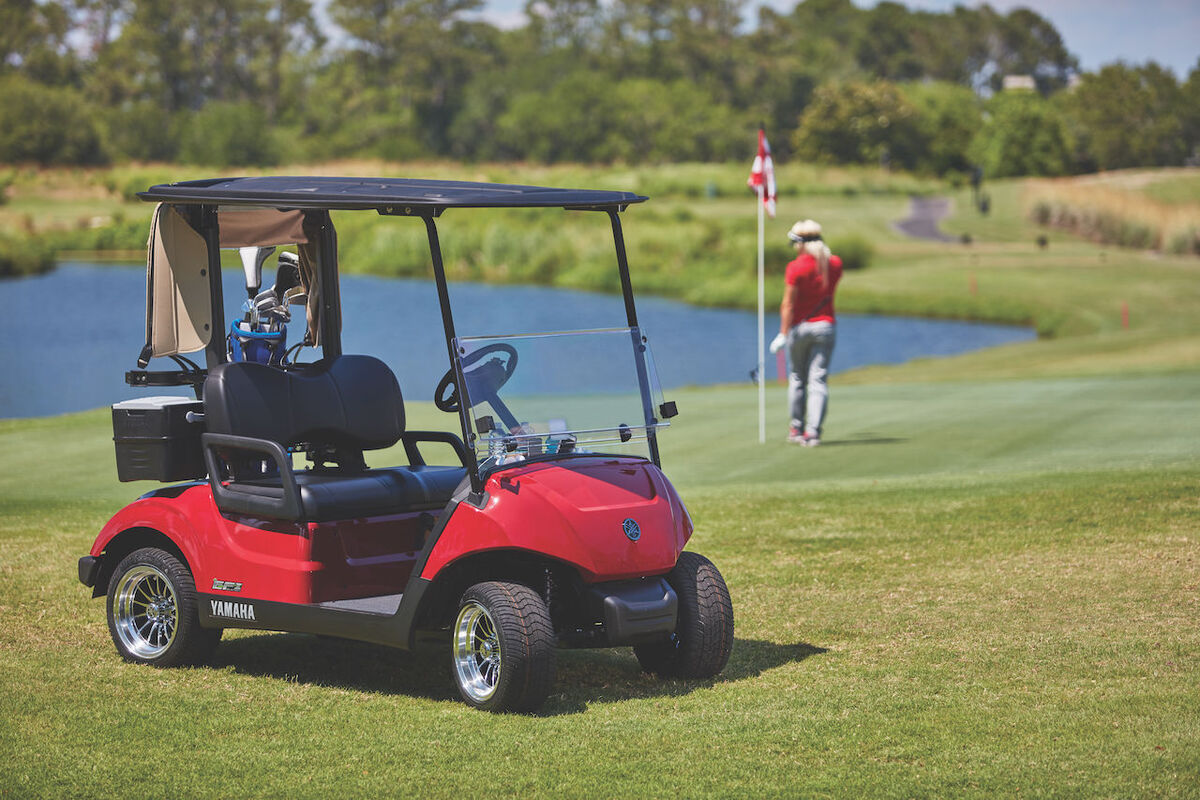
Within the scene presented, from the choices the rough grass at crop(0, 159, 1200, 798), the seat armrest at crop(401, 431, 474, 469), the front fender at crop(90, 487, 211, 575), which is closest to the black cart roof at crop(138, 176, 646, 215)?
the front fender at crop(90, 487, 211, 575)

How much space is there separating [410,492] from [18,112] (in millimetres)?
86490

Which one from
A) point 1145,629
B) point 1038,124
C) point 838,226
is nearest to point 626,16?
point 1038,124

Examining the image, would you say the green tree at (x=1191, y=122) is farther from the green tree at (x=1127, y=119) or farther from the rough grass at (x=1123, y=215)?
the rough grass at (x=1123, y=215)

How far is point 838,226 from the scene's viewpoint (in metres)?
61.6

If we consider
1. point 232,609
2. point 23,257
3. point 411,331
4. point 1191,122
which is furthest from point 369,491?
point 1191,122

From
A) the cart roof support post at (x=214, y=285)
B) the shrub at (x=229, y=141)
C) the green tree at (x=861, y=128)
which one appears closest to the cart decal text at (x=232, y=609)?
the cart roof support post at (x=214, y=285)

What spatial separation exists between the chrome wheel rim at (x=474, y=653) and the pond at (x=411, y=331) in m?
20.7

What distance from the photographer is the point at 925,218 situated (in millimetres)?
67688

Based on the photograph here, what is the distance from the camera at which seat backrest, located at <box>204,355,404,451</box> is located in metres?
7.06

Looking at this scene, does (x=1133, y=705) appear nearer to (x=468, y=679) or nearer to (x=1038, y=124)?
(x=468, y=679)

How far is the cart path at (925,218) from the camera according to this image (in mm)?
61534

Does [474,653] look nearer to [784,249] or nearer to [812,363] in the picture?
[812,363]

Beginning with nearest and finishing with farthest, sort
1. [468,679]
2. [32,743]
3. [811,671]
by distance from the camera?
[32,743] → [468,679] → [811,671]

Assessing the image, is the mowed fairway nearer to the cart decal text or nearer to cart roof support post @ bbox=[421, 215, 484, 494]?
the cart decal text
